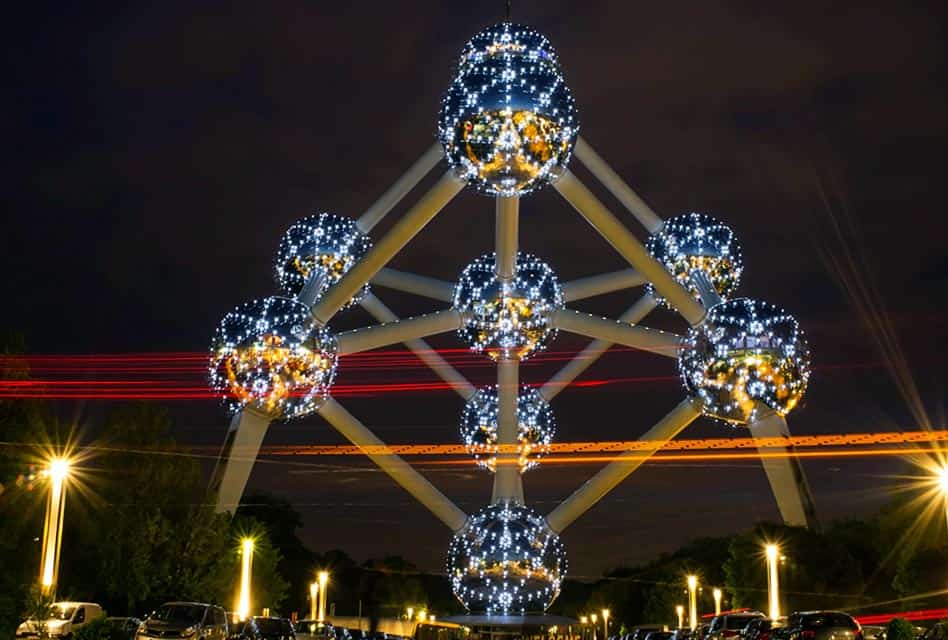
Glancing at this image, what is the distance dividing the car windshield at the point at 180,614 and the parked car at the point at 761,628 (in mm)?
10188

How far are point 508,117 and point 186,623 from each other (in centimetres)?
1016

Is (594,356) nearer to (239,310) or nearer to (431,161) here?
(431,161)

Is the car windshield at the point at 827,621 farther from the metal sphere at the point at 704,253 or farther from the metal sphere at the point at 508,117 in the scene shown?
the metal sphere at the point at 508,117

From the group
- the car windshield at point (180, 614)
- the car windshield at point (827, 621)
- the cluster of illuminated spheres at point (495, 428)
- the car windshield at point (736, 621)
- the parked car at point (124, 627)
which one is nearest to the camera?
the car windshield at point (827, 621)

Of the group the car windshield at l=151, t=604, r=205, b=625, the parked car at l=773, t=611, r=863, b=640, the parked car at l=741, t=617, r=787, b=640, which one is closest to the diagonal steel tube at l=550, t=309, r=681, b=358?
the parked car at l=741, t=617, r=787, b=640

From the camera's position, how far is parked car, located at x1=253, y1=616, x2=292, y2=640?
2588 cm

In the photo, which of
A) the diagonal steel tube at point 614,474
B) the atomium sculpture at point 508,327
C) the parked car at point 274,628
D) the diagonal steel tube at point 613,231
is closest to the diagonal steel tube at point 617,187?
the atomium sculpture at point 508,327

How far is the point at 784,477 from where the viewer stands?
28.9 metres

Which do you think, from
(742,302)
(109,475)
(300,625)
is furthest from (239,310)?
(109,475)

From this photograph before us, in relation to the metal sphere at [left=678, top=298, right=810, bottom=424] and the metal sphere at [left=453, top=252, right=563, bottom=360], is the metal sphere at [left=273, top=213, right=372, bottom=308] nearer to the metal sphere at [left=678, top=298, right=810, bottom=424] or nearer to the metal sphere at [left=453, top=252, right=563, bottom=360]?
the metal sphere at [left=453, top=252, right=563, bottom=360]

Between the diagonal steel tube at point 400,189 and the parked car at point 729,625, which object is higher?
the diagonal steel tube at point 400,189

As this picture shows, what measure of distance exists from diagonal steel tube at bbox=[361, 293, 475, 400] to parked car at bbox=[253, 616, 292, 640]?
21.0 ft

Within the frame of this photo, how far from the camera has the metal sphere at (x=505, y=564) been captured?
2295cm

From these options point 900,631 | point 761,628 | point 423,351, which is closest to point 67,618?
point 423,351
